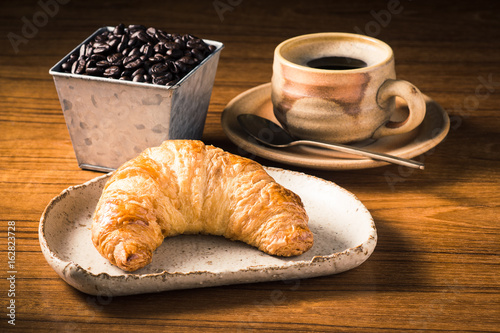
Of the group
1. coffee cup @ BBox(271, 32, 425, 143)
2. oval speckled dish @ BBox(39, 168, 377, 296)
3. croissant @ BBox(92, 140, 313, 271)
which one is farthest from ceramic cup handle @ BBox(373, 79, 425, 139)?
croissant @ BBox(92, 140, 313, 271)

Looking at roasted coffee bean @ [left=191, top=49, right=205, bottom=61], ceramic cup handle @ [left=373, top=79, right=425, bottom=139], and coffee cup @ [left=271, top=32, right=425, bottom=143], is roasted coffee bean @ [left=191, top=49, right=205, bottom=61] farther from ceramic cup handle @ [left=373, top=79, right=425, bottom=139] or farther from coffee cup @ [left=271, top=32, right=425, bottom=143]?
ceramic cup handle @ [left=373, top=79, right=425, bottom=139]

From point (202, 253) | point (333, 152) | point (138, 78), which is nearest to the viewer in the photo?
point (202, 253)

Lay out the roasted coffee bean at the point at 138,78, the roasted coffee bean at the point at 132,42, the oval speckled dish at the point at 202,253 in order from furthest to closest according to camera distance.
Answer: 1. the roasted coffee bean at the point at 132,42
2. the roasted coffee bean at the point at 138,78
3. the oval speckled dish at the point at 202,253

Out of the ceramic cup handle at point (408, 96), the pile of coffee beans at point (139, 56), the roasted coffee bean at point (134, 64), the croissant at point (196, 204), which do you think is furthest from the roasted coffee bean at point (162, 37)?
the ceramic cup handle at point (408, 96)

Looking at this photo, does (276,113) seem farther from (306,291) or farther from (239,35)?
(239,35)

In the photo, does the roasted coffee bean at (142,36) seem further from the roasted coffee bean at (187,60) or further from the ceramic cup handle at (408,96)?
the ceramic cup handle at (408,96)

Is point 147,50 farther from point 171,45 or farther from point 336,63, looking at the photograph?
point 336,63

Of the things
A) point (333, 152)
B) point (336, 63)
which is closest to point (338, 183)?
point (333, 152)
